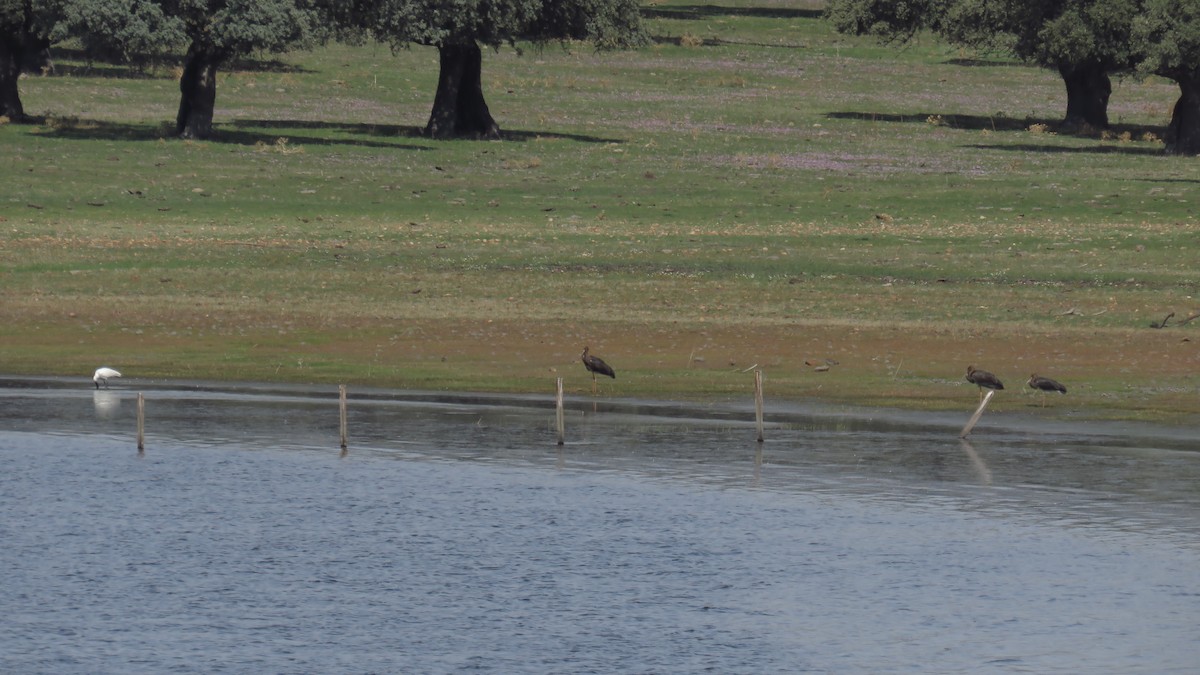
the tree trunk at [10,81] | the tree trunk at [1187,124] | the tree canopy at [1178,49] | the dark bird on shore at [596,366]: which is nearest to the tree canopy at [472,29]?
the tree trunk at [10,81]

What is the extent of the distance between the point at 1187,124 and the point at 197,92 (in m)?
40.4

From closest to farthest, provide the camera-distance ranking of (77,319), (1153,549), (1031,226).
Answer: (1153,549)
(77,319)
(1031,226)

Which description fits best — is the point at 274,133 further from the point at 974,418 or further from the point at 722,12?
the point at 722,12

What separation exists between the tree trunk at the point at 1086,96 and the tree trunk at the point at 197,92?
41.8 metres

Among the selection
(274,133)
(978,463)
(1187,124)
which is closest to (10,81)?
(274,133)

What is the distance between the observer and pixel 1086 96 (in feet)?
300

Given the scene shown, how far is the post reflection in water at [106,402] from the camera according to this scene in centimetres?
3478

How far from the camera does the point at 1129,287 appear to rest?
45375 millimetres

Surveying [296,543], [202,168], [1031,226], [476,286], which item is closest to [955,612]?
[296,543]

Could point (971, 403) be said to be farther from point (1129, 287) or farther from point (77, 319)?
point (77, 319)

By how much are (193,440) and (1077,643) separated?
17.1 meters

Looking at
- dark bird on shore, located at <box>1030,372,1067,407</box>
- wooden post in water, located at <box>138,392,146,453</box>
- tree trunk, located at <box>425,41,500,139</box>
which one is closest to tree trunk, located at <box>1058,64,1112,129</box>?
tree trunk, located at <box>425,41,500,139</box>

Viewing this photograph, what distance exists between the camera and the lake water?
21062mm

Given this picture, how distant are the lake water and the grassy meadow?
2.66 meters
